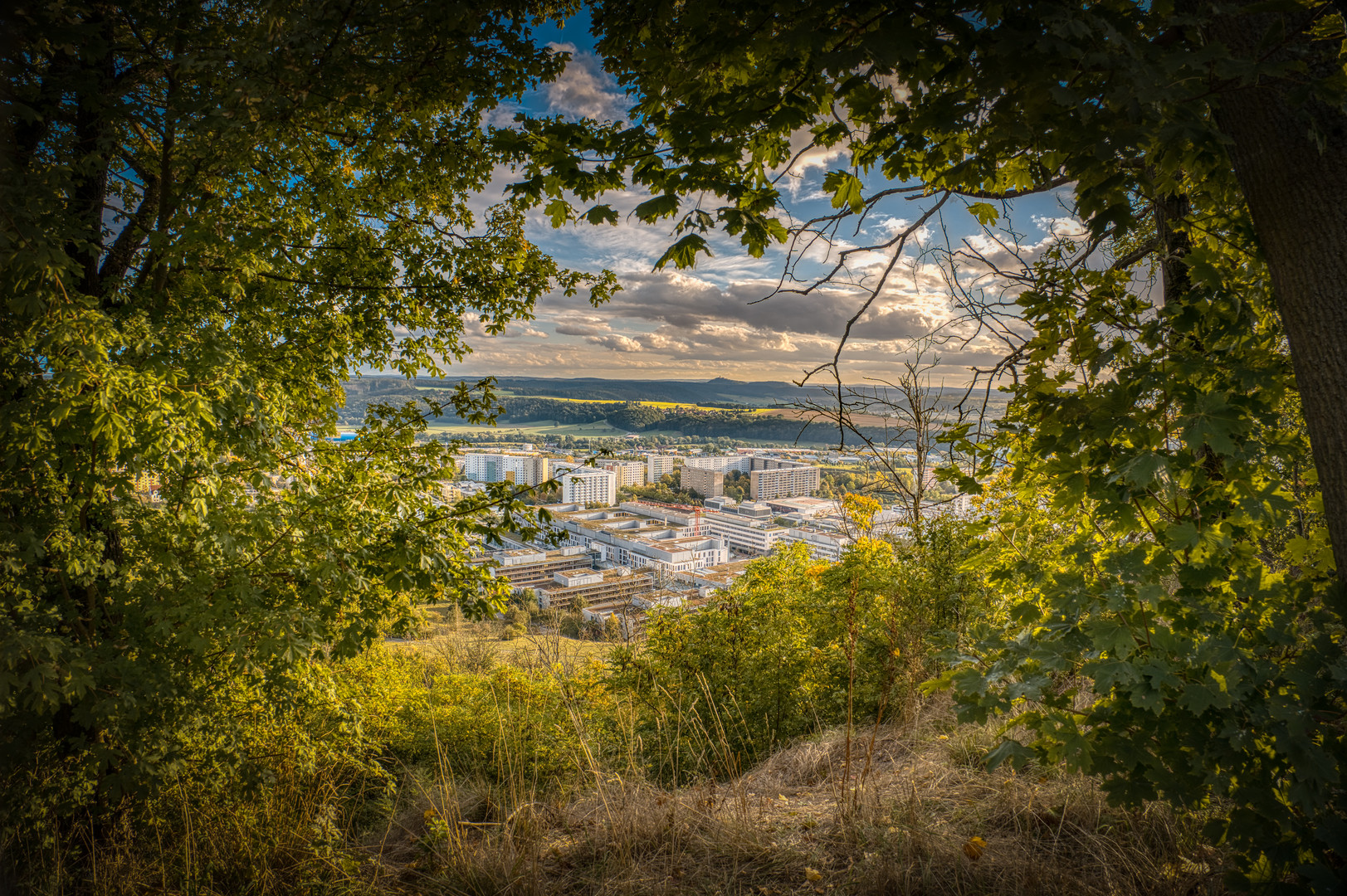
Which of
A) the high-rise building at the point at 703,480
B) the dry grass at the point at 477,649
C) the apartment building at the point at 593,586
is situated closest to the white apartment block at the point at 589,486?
the apartment building at the point at 593,586

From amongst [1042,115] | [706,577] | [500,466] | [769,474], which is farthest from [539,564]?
[1042,115]

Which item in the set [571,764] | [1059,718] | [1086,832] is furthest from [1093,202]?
[571,764]

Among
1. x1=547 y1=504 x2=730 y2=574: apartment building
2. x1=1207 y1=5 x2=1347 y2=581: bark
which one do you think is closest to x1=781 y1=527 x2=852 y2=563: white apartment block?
x1=547 y1=504 x2=730 y2=574: apartment building

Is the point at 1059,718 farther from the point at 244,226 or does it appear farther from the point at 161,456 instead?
the point at 244,226

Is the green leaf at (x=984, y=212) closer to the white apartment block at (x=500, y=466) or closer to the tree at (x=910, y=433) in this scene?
the tree at (x=910, y=433)

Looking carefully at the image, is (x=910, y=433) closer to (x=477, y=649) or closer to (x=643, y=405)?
(x=477, y=649)
